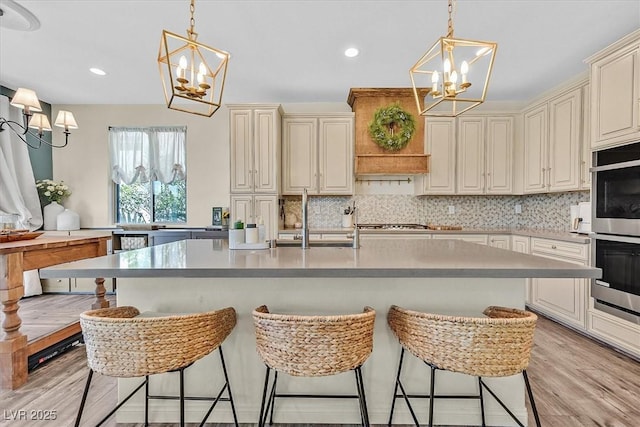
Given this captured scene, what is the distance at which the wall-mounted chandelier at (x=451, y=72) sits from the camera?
65.6 inches

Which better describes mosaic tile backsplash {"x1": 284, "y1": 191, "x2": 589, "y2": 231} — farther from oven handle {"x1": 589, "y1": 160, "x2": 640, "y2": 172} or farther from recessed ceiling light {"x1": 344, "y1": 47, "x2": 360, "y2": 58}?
recessed ceiling light {"x1": 344, "y1": 47, "x2": 360, "y2": 58}

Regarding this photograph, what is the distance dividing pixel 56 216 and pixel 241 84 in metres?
3.25

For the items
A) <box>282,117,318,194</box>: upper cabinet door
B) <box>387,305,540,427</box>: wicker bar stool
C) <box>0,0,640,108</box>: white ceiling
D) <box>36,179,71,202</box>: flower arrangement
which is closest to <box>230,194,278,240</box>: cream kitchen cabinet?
<box>282,117,318,194</box>: upper cabinet door

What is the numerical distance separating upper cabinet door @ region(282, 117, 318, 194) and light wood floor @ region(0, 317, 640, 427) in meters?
2.87

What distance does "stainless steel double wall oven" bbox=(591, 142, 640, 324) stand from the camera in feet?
8.17

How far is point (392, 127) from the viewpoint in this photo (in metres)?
4.23

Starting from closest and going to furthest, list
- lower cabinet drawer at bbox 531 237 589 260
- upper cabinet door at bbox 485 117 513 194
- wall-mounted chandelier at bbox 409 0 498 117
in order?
wall-mounted chandelier at bbox 409 0 498 117, lower cabinet drawer at bbox 531 237 589 260, upper cabinet door at bbox 485 117 513 194

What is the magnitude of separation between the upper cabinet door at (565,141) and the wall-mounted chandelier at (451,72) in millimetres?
827

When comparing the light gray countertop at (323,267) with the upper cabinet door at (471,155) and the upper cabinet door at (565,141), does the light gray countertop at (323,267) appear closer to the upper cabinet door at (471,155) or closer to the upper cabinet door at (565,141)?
the upper cabinet door at (565,141)

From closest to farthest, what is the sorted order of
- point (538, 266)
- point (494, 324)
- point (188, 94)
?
point (494, 324), point (538, 266), point (188, 94)

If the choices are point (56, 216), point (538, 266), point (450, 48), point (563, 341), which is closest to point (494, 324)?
point (538, 266)

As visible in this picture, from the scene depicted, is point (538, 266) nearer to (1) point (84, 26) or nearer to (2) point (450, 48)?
(2) point (450, 48)

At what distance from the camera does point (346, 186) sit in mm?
4359

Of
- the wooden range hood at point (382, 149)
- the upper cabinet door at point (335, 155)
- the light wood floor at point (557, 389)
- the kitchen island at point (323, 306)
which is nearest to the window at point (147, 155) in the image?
the upper cabinet door at point (335, 155)
